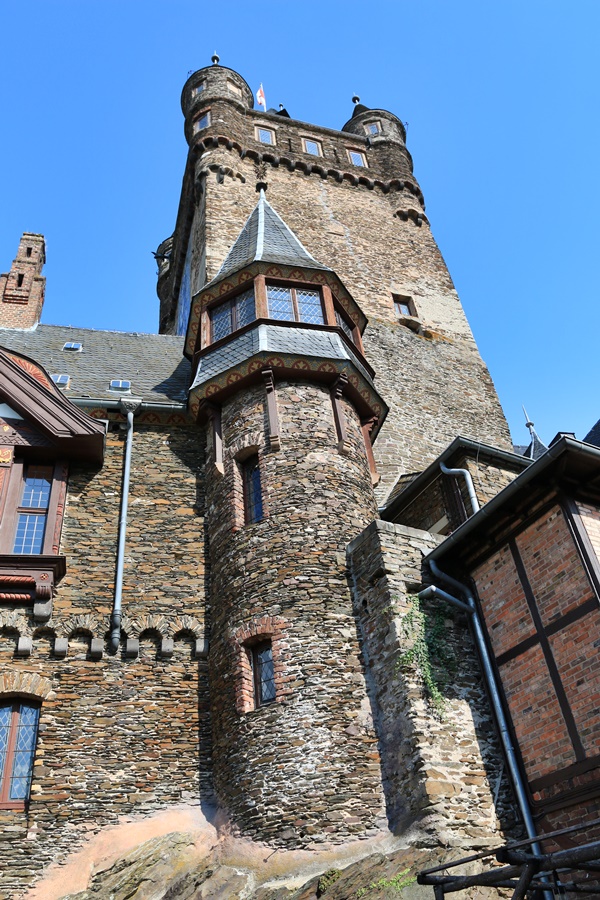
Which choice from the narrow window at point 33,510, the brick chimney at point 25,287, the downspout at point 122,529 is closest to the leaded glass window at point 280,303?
the downspout at point 122,529

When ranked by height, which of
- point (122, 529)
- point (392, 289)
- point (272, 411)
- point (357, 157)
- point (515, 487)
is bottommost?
point (515, 487)

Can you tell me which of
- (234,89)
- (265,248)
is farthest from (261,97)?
(265,248)

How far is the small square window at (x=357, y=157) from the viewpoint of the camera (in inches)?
1167

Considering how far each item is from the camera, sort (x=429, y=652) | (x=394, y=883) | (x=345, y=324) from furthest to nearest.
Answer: (x=345, y=324), (x=429, y=652), (x=394, y=883)

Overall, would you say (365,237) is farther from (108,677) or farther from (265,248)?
(108,677)

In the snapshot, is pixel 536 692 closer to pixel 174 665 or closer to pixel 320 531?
pixel 320 531

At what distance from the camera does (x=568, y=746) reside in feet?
31.1

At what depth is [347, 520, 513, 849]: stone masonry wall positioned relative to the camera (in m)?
9.64

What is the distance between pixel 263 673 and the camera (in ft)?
38.4

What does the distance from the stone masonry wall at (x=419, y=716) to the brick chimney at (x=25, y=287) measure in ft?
41.1

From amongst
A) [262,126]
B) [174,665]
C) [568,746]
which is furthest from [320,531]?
[262,126]

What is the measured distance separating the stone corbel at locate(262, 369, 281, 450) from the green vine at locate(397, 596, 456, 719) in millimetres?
3742

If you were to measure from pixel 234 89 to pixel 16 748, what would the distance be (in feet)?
81.5

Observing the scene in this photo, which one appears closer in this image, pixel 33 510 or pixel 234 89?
pixel 33 510
